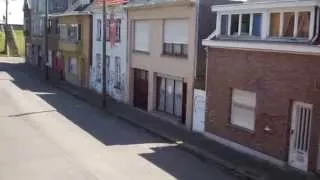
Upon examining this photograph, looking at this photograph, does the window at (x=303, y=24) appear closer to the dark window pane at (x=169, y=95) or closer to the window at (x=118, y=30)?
the dark window pane at (x=169, y=95)

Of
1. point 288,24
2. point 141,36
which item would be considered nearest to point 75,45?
point 141,36

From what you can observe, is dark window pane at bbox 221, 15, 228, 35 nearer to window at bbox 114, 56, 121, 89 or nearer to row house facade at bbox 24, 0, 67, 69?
window at bbox 114, 56, 121, 89

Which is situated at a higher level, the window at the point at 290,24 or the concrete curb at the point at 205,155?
the window at the point at 290,24

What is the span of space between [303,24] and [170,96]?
37.0ft

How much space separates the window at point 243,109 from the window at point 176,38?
5.40 metres

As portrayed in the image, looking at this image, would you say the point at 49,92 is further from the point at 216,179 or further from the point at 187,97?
the point at 216,179

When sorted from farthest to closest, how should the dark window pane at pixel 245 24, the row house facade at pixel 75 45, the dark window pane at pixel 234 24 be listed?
1. the row house facade at pixel 75 45
2. the dark window pane at pixel 234 24
3. the dark window pane at pixel 245 24

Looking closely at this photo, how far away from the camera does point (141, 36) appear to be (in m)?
31.4

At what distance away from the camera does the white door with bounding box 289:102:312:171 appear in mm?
17328

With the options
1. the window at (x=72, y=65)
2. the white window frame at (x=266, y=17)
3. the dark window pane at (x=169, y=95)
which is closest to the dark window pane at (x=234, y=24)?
the white window frame at (x=266, y=17)

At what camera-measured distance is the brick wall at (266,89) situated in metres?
17.2

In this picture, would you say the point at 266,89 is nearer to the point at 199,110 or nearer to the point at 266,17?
the point at 266,17

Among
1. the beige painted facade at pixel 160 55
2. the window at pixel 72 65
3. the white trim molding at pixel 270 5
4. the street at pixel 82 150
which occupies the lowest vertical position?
the street at pixel 82 150

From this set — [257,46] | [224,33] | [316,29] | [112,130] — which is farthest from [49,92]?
[316,29]
